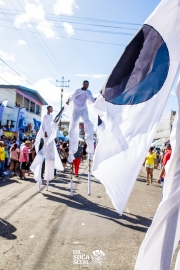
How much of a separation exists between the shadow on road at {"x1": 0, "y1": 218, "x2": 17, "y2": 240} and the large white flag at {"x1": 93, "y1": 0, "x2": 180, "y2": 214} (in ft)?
7.36

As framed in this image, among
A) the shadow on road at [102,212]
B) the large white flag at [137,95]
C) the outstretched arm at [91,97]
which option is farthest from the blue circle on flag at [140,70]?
the outstretched arm at [91,97]

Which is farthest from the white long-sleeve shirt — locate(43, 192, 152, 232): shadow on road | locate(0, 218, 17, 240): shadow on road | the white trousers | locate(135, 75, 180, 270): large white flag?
locate(135, 75, 180, 270): large white flag

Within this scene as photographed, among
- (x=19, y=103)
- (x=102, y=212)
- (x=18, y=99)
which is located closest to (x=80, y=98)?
(x=102, y=212)

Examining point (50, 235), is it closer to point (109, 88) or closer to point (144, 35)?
point (109, 88)

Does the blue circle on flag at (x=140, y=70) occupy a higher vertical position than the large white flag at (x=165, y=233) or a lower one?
higher

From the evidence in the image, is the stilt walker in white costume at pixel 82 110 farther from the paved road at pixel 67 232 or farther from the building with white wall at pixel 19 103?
the building with white wall at pixel 19 103

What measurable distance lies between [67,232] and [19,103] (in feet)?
98.4

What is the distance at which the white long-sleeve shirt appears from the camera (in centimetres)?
669

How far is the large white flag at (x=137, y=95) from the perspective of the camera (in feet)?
8.77

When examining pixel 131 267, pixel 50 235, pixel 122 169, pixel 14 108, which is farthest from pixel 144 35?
pixel 14 108

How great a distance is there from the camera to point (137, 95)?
285cm

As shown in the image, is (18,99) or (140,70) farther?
(18,99)

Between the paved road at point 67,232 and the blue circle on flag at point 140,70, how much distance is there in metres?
2.30

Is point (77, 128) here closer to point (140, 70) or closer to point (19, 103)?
point (140, 70)
